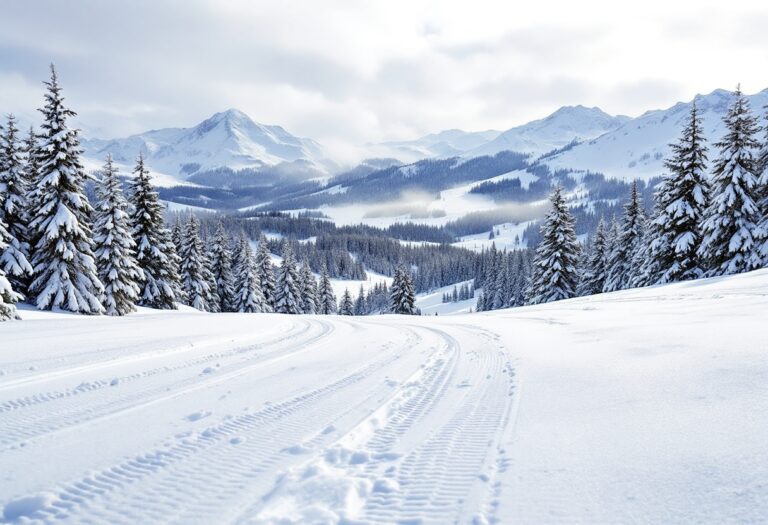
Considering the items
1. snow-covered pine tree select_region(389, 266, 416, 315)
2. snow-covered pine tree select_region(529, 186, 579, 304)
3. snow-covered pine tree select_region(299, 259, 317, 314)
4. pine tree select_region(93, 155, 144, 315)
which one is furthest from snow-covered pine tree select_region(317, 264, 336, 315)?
pine tree select_region(93, 155, 144, 315)

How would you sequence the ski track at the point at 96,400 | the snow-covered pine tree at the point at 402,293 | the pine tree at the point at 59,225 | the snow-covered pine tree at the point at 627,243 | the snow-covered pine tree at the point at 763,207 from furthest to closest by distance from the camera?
the snow-covered pine tree at the point at 402,293
the snow-covered pine tree at the point at 627,243
the snow-covered pine tree at the point at 763,207
the pine tree at the point at 59,225
the ski track at the point at 96,400

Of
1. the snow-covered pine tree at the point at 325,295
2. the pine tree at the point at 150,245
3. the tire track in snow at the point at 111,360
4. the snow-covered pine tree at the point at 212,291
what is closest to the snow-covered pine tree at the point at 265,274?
the snow-covered pine tree at the point at 212,291

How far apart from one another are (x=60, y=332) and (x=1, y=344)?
2.11 metres

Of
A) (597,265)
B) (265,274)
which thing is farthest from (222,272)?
(597,265)

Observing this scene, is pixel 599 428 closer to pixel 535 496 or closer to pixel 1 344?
pixel 535 496

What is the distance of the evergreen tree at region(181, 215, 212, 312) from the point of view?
34.4 metres

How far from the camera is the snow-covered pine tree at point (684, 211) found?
2419 cm

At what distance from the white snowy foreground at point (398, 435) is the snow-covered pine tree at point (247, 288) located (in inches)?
1265

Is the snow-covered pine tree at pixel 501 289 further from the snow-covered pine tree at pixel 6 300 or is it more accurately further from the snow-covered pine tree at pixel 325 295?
the snow-covered pine tree at pixel 6 300

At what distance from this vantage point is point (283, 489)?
3.05 metres

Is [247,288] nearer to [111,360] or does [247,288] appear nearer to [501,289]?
[111,360]

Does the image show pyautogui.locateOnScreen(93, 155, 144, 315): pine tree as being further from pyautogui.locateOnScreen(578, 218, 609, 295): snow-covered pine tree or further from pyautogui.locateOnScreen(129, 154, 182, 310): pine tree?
pyautogui.locateOnScreen(578, 218, 609, 295): snow-covered pine tree

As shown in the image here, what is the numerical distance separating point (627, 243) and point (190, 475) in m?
37.3

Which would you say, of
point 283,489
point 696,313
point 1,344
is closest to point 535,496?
point 283,489
